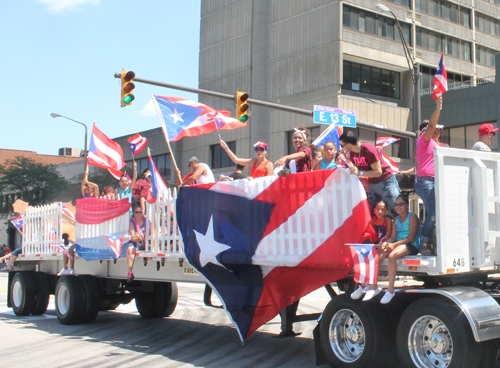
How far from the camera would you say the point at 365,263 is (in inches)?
239

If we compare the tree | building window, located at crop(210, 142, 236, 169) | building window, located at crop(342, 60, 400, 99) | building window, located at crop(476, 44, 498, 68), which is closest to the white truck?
building window, located at crop(342, 60, 400, 99)

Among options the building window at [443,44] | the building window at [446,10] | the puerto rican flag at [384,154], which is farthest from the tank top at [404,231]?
the building window at [446,10]

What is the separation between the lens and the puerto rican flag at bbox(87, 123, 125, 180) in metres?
11.9

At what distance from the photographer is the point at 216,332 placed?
9.92m

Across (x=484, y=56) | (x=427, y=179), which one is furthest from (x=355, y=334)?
(x=484, y=56)

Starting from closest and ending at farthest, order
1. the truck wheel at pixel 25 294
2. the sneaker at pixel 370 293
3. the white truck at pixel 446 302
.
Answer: the white truck at pixel 446 302 < the sneaker at pixel 370 293 < the truck wheel at pixel 25 294

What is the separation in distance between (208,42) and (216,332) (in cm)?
3751

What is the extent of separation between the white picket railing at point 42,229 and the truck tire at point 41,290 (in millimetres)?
521

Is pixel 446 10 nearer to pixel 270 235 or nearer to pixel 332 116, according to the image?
pixel 332 116

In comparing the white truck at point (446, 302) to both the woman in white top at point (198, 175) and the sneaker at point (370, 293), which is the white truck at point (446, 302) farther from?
the woman in white top at point (198, 175)

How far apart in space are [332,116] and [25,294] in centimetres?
929

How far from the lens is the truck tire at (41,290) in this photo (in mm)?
12320

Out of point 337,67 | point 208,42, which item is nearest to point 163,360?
point 337,67

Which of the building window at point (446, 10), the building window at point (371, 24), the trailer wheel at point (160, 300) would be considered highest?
the building window at point (446, 10)
